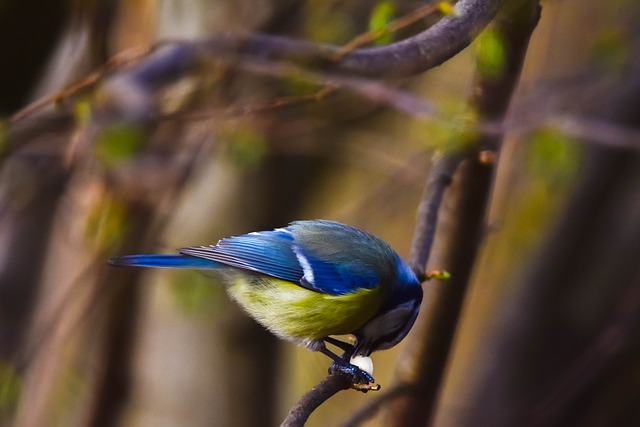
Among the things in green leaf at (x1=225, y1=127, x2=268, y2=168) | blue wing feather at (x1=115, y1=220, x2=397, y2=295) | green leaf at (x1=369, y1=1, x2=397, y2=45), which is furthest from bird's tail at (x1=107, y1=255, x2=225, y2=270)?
green leaf at (x1=225, y1=127, x2=268, y2=168)

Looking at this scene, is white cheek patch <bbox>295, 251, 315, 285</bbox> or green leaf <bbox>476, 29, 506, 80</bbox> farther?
white cheek patch <bbox>295, 251, 315, 285</bbox>

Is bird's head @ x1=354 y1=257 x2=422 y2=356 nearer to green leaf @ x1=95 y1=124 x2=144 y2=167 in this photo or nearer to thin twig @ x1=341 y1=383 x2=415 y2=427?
thin twig @ x1=341 y1=383 x2=415 y2=427

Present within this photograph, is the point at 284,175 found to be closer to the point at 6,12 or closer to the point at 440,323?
the point at 6,12

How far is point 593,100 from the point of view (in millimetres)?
3566

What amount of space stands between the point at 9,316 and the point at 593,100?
2.60 metres

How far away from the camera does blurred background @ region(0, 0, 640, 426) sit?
2.97 meters

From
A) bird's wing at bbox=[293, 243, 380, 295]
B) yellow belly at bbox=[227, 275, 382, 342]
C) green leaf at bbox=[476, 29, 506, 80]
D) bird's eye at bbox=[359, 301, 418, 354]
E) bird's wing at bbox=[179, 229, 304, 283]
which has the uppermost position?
green leaf at bbox=[476, 29, 506, 80]

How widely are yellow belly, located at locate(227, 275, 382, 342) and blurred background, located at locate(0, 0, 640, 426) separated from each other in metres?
0.85

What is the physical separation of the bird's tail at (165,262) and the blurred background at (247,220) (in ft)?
2.79

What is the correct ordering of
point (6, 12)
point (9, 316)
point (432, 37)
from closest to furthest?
point (432, 37), point (6, 12), point (9, 316)

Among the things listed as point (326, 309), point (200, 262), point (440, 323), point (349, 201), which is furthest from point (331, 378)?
point (349, 201)

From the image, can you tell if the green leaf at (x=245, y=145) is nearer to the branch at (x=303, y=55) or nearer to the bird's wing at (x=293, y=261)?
the branch at (x=303, y=55)

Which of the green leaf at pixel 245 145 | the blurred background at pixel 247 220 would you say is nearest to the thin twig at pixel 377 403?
the blurred background at pixel 247 220

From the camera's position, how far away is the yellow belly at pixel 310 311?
6.04 ft
